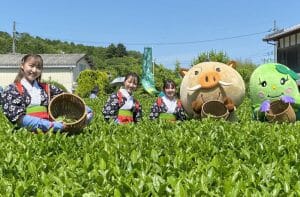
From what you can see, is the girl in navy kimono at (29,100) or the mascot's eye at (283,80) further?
the mascot's eye at (283,80)

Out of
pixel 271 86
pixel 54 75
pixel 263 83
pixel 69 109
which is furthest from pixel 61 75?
pixel 69 109

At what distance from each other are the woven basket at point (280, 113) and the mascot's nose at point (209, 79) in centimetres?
106

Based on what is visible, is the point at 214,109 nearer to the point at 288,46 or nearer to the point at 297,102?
the point at 297,102

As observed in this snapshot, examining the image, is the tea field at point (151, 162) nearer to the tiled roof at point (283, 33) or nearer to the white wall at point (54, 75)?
the tiled roof at point (283, 33)

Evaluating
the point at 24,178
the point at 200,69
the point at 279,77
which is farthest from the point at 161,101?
the point at 24,178

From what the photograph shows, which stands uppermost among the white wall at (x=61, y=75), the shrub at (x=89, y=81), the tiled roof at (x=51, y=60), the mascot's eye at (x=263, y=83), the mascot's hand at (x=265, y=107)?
the tiled roof at (x=51, y=60)

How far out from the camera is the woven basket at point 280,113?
8289 millimetres

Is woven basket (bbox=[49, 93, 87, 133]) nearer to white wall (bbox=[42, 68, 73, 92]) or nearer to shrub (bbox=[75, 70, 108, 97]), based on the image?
shrub (bbox=[75, 70, 108, 97])

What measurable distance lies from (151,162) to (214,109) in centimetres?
438

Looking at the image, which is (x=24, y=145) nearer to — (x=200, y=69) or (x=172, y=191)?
(x=172, y=191)

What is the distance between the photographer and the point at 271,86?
941cm

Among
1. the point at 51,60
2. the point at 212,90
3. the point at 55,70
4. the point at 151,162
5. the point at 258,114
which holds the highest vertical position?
the point at 51,60

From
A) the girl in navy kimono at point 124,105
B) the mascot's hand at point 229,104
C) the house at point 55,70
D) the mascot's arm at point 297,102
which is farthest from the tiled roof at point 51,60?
the girl in navy kimono at point 124,105

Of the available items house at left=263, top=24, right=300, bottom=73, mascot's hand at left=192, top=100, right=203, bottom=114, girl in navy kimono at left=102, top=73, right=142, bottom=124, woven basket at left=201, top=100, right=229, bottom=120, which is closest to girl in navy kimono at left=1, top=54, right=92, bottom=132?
girl in navy kimono at left=102, top=73, right=142, bottom=124
